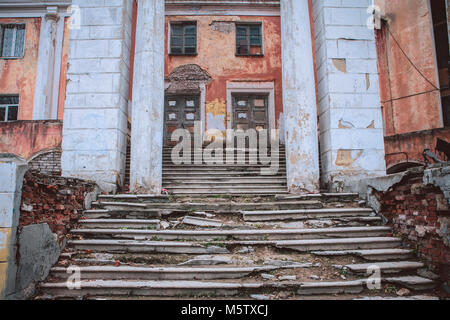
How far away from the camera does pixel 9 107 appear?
1228cm

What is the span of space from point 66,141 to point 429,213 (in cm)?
601

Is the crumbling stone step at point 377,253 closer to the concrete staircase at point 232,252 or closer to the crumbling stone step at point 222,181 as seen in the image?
the concrete staircase at point 232,252

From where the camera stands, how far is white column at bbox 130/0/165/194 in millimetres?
5570

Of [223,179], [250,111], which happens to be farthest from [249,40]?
[223,179]

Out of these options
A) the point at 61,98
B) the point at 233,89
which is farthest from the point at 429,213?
the point at 61,98

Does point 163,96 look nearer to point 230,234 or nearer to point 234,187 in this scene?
point 234,187

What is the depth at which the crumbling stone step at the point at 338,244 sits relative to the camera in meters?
3.57

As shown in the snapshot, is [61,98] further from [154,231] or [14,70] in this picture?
[154,231]

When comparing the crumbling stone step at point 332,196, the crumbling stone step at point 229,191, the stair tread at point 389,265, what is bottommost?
the stair tread at point 389,265

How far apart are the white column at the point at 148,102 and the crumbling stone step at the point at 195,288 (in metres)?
2.65

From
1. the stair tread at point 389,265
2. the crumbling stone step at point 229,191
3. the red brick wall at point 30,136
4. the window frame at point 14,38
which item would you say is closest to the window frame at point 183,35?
the red brick wall at point 30,136

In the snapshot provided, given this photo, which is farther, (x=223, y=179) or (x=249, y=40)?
(x=249, y=40)

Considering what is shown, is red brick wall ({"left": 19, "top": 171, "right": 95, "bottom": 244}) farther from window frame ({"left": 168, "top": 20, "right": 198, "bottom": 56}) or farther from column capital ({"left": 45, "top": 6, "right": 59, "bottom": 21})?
column capital ({"left": 45, "top": 6, "right": 59, "bottom": 21})

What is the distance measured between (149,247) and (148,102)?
3171 millimetres
